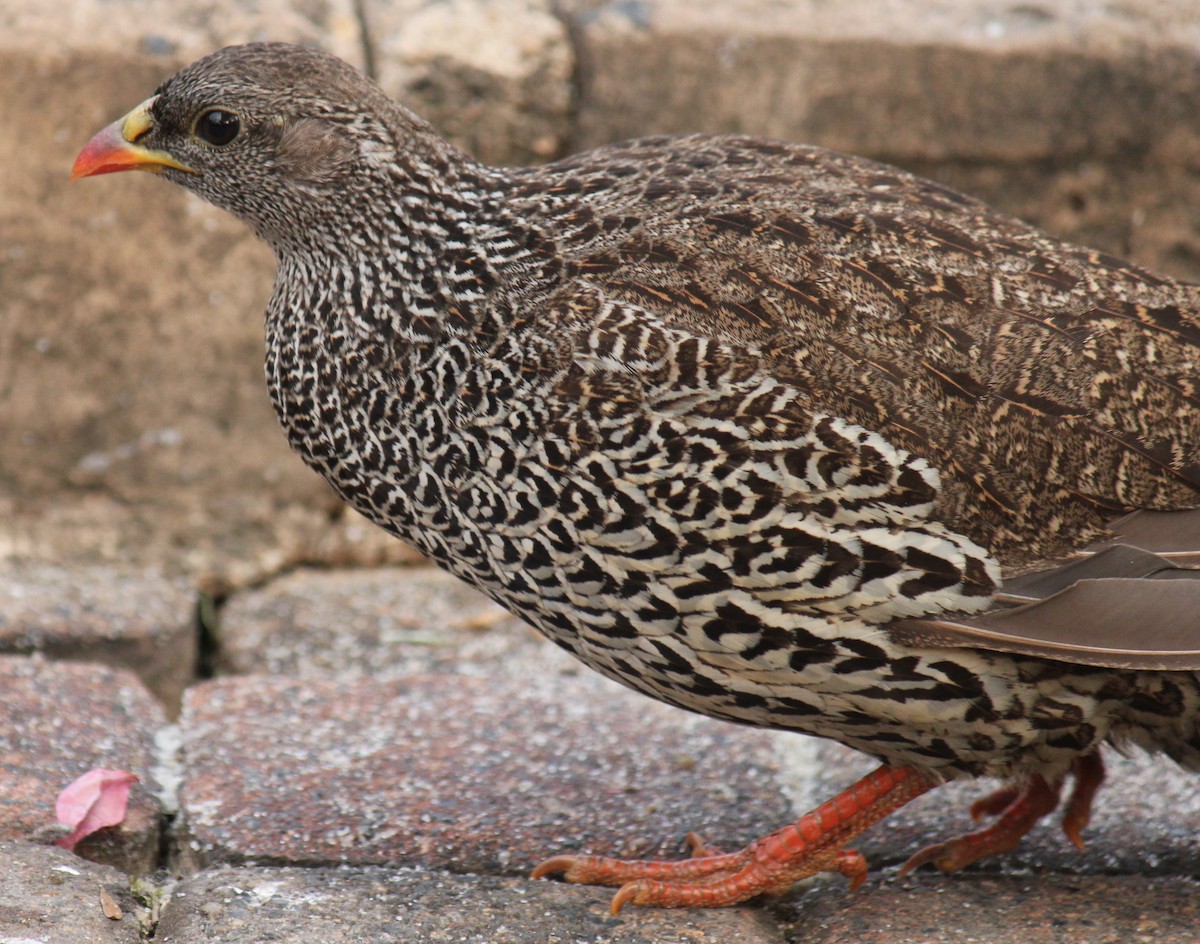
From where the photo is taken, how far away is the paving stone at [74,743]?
2.98 m

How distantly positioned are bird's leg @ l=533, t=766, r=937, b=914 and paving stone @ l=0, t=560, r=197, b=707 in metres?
1.48

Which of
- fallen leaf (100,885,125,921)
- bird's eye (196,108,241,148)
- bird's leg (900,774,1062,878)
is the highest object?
bird's eye (196,108,241,148)

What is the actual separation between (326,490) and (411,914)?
225 cm

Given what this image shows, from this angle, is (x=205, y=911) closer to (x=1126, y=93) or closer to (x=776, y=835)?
(x=776, y=835)

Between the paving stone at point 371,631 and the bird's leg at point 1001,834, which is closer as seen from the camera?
the bird's leg at point 1001,834

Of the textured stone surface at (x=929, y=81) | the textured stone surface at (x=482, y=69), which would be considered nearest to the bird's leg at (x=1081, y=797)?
the textured stone surface at (x=929, y=81)

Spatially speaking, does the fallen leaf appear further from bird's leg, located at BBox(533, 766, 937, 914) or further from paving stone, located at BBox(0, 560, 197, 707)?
paving stone, located at BBox(0, 560, 197, 707)

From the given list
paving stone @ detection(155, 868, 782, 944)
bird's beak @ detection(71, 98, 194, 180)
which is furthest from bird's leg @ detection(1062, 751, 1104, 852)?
bird's beak @ detection(71, 98, 194, 180)

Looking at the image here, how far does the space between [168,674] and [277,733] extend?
63 cm

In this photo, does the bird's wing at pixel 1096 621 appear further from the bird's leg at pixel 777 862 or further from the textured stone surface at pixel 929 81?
the textured stone surface at pixel 929 81

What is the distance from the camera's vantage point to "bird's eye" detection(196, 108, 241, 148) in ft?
10.5

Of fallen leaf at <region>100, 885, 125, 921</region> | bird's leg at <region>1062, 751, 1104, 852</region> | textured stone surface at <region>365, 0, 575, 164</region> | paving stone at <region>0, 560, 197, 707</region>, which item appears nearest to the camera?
fallen leaf at <region>100, 885, 125, 921</region>

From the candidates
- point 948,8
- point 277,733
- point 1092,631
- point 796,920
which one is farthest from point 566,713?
point 948,8

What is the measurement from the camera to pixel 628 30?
14.9 ft
